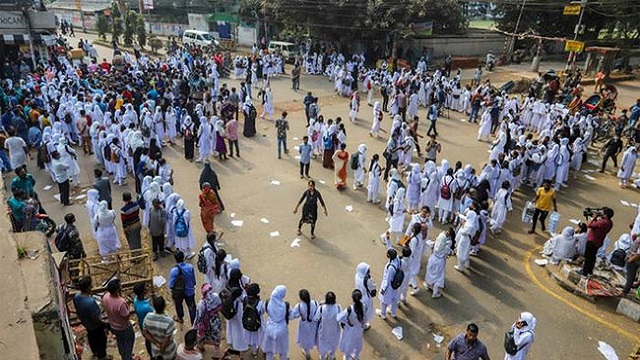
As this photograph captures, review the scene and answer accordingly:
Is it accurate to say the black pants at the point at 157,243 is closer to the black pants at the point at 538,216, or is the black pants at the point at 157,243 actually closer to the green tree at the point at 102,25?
the black pants at the point at 538,216

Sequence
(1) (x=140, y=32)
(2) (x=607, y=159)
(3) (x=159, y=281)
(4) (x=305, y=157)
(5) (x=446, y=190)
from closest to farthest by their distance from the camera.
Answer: (3) (x=159, y=281)
(5) (x=446, y=190)
(4) (x=305, y=157)
(2) (x=607, y=159)
(1) (x=140, y=32)

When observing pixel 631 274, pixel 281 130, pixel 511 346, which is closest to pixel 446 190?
pixel 631 274

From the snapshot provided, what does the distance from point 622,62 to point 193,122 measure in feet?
85.2

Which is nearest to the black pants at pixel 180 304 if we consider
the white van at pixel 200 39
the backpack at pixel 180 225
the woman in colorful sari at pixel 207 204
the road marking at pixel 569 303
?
the backpack at pixel 180 225

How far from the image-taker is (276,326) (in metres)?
5.66

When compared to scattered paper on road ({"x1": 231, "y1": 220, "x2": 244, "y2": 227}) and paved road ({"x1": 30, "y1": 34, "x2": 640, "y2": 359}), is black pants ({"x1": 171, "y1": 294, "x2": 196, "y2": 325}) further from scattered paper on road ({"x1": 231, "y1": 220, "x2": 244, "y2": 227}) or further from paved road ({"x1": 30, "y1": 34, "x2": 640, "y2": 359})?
scattered paper on road ({"x1": 231, "y1": 220, "x2": 244, "y2": 227})

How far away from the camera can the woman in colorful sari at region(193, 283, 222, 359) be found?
18.6ft

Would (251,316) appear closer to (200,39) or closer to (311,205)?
(311,205)

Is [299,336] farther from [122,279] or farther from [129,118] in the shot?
[129,118]

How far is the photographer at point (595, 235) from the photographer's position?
7.91 m

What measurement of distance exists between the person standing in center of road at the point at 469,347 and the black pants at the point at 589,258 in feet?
13.1

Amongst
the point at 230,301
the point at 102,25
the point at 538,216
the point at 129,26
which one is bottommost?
the point at 538,216

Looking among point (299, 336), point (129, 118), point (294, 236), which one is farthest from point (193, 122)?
point (299, 336)

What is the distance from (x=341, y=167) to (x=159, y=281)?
5187 millimetres
